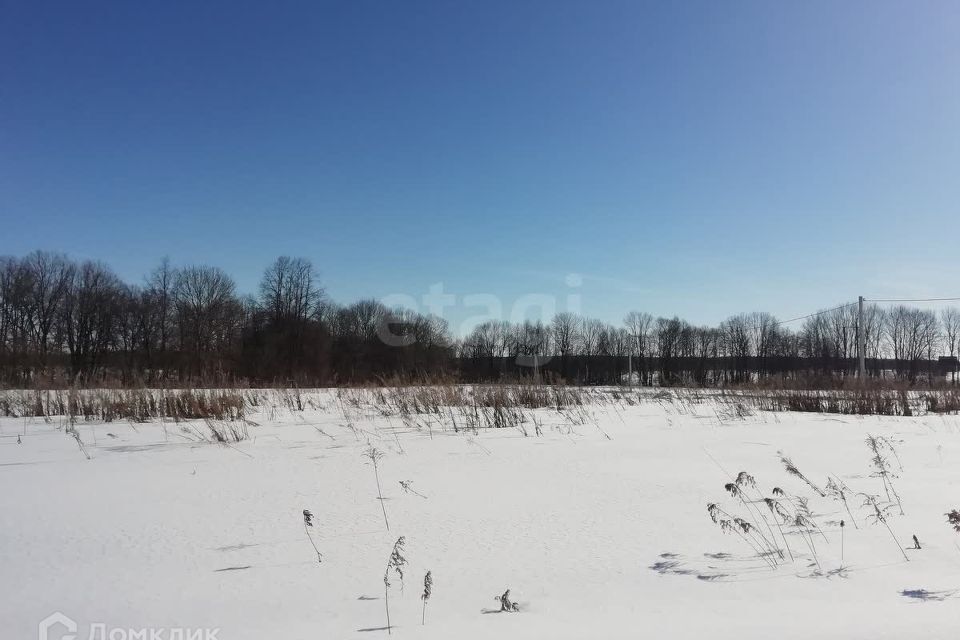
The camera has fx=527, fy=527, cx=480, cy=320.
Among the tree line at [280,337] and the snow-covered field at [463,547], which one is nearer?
the snow-covered field at [463,547]

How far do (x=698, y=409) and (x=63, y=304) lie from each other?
51.1 m

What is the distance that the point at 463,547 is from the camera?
262cm

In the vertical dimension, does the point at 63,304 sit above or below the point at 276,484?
above

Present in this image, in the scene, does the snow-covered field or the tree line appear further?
the tree line

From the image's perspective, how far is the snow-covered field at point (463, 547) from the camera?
186 cm

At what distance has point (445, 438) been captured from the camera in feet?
21.8

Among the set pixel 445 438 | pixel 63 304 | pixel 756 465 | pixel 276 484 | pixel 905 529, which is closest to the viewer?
pixel 905 529

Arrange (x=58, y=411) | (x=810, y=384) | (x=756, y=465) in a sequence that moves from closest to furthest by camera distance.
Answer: (x=756, y=465) → (x=58, y=411) → (x=810, y=384)

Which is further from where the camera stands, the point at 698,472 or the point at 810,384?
the point at 810,384

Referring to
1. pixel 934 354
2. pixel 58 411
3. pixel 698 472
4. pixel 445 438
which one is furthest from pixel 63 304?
pixel 934 354

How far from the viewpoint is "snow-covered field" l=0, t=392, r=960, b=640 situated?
6.10 ft

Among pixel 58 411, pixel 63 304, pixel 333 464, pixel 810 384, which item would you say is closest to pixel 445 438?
pixel 333 464

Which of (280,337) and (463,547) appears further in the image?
(280,337)

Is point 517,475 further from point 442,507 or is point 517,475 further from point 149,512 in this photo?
point 149,512
